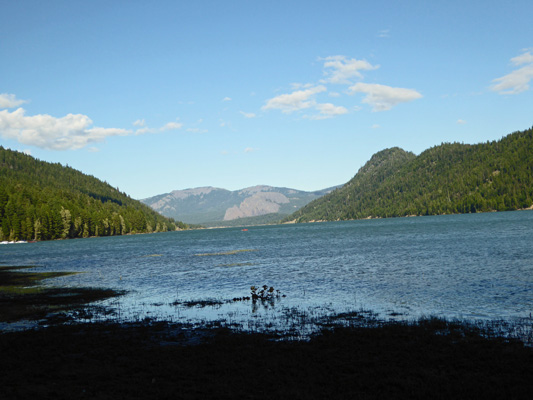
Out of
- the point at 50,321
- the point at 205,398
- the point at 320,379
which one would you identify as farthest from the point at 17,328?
the point at 320,379

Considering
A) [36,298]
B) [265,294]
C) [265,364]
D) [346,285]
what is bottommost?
[346,285]

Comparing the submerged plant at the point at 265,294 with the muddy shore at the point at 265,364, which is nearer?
the muddy shore at the point at 265,364

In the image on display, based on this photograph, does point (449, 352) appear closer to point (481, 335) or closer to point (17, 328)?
point (481, 335)

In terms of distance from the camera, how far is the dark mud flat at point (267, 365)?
15.8m

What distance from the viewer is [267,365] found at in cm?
1920

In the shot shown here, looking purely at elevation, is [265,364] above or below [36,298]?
above

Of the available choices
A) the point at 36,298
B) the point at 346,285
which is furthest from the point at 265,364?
the point at 36,298

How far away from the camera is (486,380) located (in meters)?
16.4

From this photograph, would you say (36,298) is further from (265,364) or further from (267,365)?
(267,365)

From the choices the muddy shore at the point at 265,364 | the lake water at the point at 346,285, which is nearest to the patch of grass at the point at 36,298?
the lake water at the point at 346,285

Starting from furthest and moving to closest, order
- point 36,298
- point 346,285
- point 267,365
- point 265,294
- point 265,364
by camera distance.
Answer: point 346,285 → point 36,298 → point 265,294 → point 265,364 → point 267,365

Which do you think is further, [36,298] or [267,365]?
[36,298]

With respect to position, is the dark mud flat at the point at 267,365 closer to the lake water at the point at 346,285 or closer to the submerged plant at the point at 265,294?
the lake water at the point at 346,285

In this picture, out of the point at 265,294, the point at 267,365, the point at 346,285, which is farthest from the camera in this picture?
the point at 346,285
